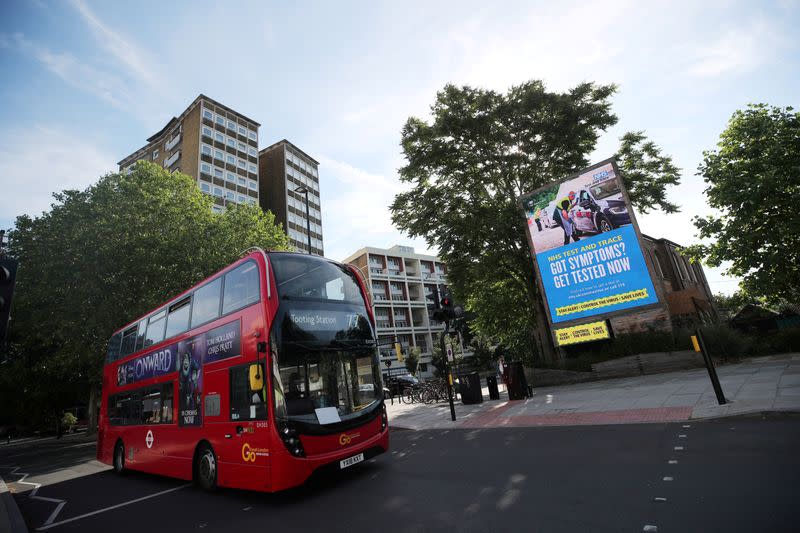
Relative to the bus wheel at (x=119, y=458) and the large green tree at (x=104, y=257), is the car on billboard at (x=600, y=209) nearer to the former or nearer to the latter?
the large green tree at (x=104, y=257)

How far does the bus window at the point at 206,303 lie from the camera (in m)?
7.48

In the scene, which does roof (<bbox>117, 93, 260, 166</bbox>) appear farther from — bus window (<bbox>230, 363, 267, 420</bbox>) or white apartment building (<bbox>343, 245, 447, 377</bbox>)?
bus window (<bbox>230, 363, 267, 420</bbox>)

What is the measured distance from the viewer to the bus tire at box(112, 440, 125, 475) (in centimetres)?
1066

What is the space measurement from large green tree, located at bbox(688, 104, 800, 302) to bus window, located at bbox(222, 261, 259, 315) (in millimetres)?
19614

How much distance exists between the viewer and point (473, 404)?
15.1m

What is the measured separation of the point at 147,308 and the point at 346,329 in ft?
53.5

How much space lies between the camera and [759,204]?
1552 centimetres

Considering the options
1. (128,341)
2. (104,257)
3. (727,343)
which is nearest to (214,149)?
(104,257)

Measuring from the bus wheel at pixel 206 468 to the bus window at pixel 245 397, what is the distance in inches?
52.3

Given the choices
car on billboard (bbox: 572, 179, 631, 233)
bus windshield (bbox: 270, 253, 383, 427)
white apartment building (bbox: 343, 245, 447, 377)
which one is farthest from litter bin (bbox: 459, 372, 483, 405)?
white apartment building (bbox: 343, 245, 447, 377)

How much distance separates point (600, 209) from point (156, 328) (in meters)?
17.3

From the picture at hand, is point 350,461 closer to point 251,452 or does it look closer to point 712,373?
point 251,452

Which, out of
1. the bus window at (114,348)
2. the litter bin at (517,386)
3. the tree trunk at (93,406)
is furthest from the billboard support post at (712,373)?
the tree trunk at (93,406)

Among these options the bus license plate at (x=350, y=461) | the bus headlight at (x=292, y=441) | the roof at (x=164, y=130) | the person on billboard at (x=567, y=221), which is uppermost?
the roof at (x=164, y=130)
